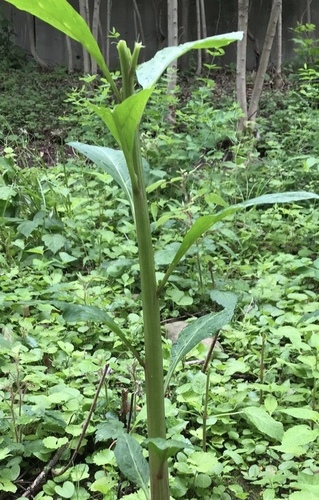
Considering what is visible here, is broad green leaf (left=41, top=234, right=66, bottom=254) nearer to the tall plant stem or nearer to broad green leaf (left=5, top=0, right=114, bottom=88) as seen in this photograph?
the tall plant stem

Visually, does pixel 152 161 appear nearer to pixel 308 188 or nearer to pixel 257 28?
pixel 308 188

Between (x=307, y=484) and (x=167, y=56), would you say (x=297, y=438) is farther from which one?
(x=167, y=56)

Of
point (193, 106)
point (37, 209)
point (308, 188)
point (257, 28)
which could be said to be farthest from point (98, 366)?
point (257, 28)

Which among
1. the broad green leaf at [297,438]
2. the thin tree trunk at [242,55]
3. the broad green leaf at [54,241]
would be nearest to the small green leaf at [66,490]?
the broad green leaf at [297,438]

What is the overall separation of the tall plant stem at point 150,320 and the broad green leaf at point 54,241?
5.42ft

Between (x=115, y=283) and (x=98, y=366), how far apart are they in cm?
72

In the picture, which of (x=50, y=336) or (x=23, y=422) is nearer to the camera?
(x=23, y=422)

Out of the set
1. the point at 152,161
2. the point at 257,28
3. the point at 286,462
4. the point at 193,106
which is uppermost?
the point at 257,28

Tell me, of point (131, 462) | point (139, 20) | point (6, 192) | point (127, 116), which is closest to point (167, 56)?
point (127, 116)

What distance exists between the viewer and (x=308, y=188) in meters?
3.00

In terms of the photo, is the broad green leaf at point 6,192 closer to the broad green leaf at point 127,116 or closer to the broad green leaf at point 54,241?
the broad green leaf at point 54,241

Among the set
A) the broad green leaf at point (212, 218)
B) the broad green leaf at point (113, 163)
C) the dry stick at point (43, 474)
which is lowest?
the dry stick at point (43, 474)

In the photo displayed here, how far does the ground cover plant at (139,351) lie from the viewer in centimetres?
118

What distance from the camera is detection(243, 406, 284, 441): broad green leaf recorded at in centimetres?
119
